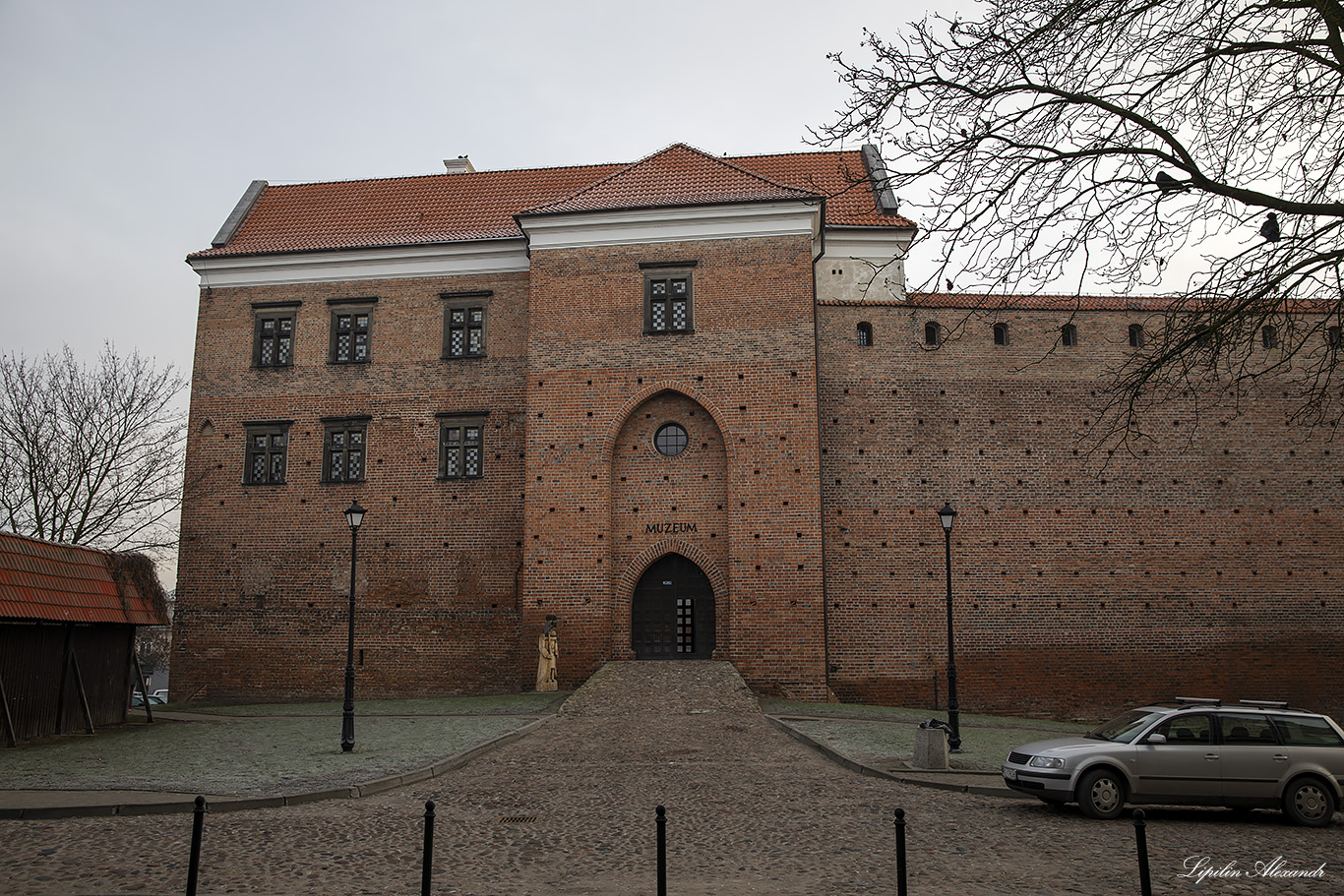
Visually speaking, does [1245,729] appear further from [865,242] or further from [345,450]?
[345,450]

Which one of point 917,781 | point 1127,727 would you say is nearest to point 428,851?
point 917,781

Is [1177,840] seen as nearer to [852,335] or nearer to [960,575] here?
[960,575]

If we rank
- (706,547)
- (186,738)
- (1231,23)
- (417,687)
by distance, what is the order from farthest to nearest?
(417,687) → (706,547) → (186,738) → (1231,23)

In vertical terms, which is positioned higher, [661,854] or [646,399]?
[646,399]

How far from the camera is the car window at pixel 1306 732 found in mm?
10891

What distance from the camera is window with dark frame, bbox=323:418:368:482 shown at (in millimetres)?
26000

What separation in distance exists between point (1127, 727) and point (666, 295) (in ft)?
50.5

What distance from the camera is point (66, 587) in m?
17.2

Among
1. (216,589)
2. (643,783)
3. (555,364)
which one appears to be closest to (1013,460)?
(555,364)

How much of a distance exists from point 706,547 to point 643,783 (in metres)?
11.2

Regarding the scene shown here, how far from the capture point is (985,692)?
76.3ft

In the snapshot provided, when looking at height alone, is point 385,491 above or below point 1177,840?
above

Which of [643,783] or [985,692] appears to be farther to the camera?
[985,692]

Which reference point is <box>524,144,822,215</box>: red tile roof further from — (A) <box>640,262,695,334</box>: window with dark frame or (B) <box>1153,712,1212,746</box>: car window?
(B) <box>1153,712,1212,746</box>: car window
